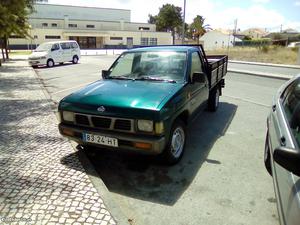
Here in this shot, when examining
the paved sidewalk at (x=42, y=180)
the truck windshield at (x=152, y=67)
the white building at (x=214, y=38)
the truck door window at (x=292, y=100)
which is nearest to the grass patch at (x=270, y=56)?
the truck windshield at (x=152, y=67)

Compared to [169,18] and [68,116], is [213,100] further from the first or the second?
[169,18]

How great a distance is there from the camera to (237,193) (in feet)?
11.9

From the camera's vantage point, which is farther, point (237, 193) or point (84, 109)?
point (84, 109)

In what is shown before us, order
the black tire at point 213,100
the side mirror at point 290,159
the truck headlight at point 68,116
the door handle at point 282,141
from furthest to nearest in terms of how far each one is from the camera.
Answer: the black tire at point 213,100 → the truck headlight at point 68,116 → the door handle at point 282,141 → the side mirror at point 290,159

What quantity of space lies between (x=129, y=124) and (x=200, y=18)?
9075 centimetres

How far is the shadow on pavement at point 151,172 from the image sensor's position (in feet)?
12.0

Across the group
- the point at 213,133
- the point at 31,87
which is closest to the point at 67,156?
the point at 213,133

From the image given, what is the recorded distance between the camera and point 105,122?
12.8 ft

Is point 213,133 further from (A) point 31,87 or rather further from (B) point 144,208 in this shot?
(A) point 31,87

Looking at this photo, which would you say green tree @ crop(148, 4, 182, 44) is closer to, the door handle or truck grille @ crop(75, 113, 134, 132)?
truck grille @ crop(75, 113, 134, 132)

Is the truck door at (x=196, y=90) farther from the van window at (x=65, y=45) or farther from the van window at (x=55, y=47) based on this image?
the van window at (x=65, y=45)

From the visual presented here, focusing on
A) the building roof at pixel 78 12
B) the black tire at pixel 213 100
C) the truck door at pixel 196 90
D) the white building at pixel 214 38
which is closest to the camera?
the truck door at pixel 196 90

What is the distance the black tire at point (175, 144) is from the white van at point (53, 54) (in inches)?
714

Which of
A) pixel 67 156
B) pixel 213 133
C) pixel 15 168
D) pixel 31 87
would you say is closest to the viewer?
pixel 15 168
